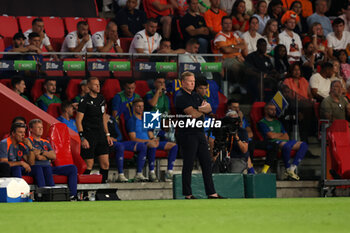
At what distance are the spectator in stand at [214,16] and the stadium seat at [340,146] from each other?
4038 millimetres

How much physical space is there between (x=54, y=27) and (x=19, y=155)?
16.9ft

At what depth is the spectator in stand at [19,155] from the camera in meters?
10.2

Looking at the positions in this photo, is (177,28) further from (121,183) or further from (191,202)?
(191,202)

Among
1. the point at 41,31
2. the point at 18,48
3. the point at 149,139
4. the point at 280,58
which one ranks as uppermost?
the point at 41,31

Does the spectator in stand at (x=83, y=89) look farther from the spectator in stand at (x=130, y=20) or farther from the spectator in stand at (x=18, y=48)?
the spectator in stand at (x=130, y=20)

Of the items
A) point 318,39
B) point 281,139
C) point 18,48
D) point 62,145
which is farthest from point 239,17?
point 62,145

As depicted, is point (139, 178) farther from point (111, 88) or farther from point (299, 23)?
point (299, 23)

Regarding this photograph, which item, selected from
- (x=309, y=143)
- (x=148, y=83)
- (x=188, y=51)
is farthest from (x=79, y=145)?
(x=309, y=143)

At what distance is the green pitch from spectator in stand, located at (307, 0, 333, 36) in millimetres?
9878

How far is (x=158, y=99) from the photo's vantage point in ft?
41.0

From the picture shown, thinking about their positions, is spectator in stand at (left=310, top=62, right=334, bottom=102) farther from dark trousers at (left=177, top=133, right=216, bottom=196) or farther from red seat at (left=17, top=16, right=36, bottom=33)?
red seat at (left=17, top=16, right=36, bottom=33)

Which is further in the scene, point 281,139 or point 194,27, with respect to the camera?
point 194,27

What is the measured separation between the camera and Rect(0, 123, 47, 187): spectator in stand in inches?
404

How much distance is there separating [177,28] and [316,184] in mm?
4460
